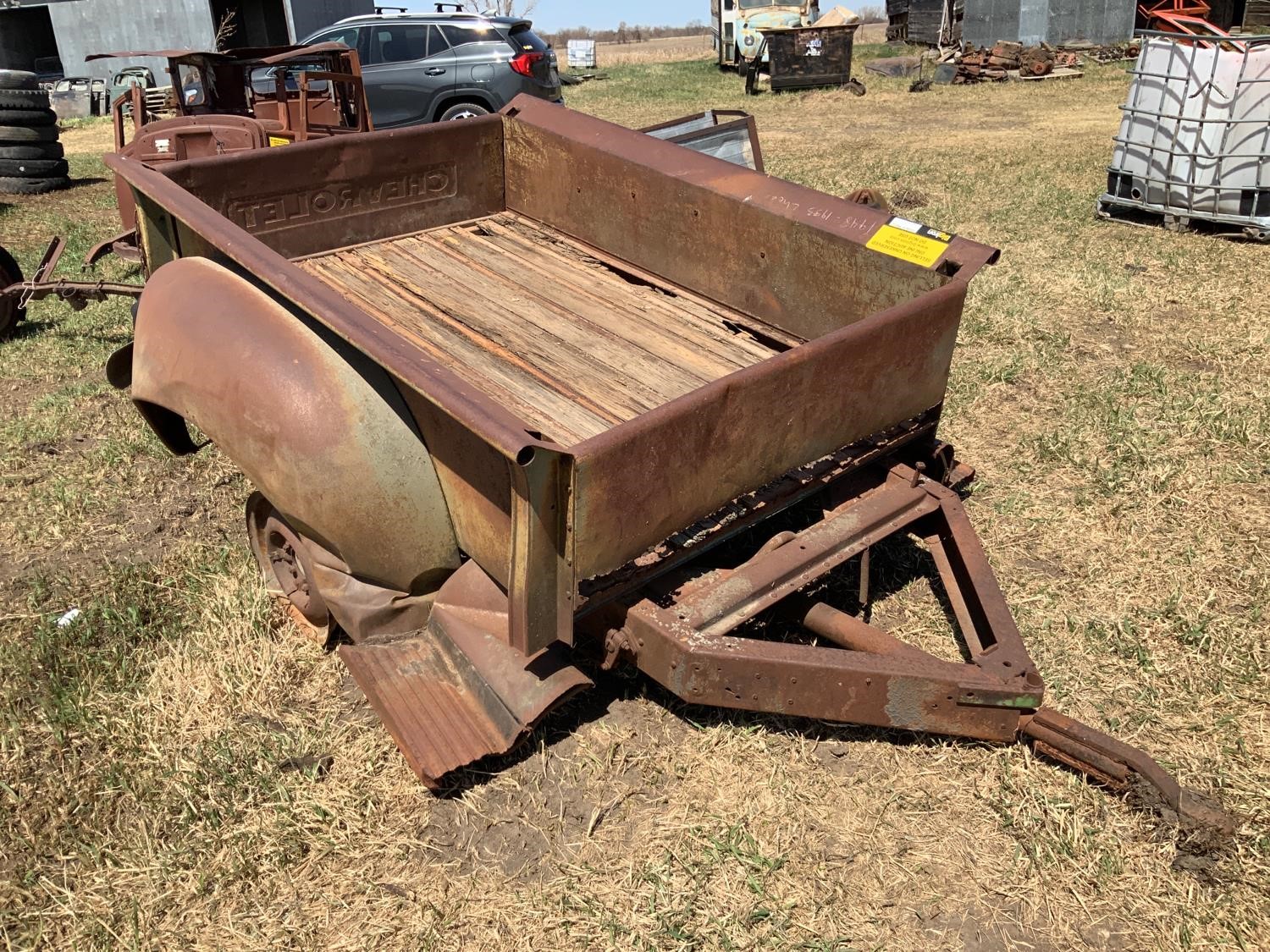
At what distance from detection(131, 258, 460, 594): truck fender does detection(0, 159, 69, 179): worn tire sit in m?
8.46

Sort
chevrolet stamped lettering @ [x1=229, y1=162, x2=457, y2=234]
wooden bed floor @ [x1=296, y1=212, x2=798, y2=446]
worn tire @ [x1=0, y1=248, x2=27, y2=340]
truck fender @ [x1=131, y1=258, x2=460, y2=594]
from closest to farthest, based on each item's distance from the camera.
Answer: truck fender @ [x1=131, y1=258, x2=460, y2=594]
wooden bed floor @ [x1=296, y1=212, x2=798, y2=446]
chevrolet stamped lettering @ [x1=229, y1=162, x2=457, y2=234]
worn tire @ [x1=0, y1=248, x2=27, y2=340]

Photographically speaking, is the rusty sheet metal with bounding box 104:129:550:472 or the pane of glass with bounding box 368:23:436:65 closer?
the rusty sheet metal with bounding box 104:129:550:472

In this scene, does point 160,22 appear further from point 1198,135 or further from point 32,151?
point 1198,135

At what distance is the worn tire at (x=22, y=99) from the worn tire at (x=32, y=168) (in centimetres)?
48

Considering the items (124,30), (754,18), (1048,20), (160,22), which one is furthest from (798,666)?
(124,30)

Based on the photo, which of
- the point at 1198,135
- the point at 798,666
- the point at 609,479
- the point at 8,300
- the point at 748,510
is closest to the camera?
the point at 609,479

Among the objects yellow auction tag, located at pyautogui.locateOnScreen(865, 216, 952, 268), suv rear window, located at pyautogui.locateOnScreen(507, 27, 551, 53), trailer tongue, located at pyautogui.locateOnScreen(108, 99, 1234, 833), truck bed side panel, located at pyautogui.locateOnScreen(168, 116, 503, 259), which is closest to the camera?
trailer tongue, located at pyautogui.locateOnScreen(108, 99, 1234, 833)

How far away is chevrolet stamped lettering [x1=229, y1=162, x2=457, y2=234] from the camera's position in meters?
4.02

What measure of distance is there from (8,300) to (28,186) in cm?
503

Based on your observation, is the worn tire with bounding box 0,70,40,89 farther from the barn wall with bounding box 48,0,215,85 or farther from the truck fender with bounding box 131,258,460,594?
the barn wall with bounding box 48,0,215,85

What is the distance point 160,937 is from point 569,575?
1219 millimetres

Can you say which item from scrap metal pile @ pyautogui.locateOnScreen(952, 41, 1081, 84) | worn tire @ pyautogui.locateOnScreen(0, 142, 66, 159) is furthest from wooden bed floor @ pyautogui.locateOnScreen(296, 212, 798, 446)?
scrap metal pile @ pyautogui.locateOnScreen(952, 41, 1081, 84)

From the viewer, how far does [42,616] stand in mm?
3160

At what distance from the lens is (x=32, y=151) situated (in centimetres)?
938
